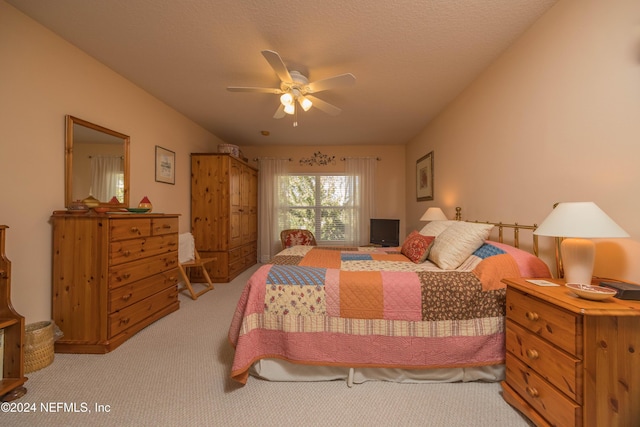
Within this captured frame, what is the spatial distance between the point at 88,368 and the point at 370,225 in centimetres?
412

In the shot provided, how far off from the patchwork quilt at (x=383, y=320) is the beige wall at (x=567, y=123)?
0.49 m

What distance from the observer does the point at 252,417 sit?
130 cm

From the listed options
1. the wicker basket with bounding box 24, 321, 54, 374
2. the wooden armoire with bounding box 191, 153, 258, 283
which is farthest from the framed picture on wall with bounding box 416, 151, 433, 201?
the wicker basket with bounding box 24, 321, 54, 374

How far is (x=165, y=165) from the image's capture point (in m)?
3.19

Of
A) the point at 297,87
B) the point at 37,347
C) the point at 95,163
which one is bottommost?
the point at 37,347

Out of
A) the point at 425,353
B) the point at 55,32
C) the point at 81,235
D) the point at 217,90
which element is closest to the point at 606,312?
the point at 425,353

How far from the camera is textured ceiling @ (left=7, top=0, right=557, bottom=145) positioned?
5.30ft

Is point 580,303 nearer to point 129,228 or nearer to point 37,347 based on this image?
point 129,228

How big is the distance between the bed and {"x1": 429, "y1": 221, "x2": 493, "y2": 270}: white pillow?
264mm

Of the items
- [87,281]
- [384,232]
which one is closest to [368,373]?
[87,281]

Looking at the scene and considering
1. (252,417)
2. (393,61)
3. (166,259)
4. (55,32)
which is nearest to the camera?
(252,417)

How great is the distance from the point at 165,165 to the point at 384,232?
3638mm

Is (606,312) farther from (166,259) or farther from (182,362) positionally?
(166,259)

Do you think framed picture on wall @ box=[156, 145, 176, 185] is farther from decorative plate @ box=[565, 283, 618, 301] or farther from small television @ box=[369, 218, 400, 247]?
decorative plate @ box=[565, 283, 618, 301]
